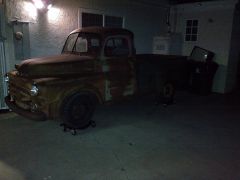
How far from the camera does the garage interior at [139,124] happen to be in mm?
3584

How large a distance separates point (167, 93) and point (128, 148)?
3242mm

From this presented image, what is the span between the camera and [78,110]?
491 cm

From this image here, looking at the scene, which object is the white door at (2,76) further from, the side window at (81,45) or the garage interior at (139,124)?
the side window at (81,45)

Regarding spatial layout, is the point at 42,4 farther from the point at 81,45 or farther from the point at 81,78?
the point at 81,78

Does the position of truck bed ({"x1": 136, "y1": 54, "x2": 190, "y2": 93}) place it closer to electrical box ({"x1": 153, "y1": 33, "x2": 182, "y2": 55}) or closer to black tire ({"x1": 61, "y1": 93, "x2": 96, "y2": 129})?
black tire ({"x1": 61, "y1": 93, "x2": 96, "y2": 129})

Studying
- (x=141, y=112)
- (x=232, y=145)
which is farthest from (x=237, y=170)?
(x=141, y=112)

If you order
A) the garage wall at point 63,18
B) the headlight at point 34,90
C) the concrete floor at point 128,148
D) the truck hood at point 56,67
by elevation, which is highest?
the garage wall at point 63,18

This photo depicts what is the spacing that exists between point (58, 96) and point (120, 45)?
6.76 ft

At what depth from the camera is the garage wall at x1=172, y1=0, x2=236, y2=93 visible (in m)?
8.35

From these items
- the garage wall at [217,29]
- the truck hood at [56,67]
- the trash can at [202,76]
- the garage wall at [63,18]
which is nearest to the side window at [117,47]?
the truck hood at [56,67]

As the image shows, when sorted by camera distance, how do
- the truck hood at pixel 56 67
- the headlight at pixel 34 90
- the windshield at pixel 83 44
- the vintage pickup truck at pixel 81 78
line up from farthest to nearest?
1. the windshield at pixel 83 44
2. the truck hood at pixel 56 67
3. the vintage pickup truck at pixel 81 78
4. the headlight at pixel 34 90

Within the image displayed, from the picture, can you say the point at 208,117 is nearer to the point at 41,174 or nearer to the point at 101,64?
the point at 101,64

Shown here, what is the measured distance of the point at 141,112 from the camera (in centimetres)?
635

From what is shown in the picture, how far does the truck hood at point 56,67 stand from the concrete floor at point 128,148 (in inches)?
46.5
